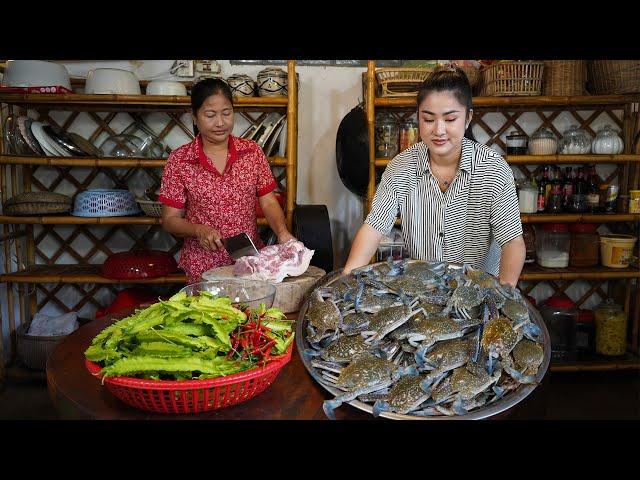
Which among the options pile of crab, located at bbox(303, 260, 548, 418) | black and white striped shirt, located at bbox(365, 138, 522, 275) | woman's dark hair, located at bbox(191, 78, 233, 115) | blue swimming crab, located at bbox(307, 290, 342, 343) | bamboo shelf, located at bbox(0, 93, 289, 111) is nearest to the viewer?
pile of crab, located at bbox(303, 260, 548, 418)

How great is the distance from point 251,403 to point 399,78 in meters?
2.38

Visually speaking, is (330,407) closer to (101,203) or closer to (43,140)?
(101,203)

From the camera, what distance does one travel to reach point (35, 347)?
3025 millimetres

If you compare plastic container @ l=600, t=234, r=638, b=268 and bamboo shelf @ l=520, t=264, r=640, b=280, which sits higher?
plastic container @ l=600, t=234, r=638, b=268

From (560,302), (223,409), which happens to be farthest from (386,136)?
(223,409)

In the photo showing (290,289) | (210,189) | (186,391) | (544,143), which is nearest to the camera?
(186,391)

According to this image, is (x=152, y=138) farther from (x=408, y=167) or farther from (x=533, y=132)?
(x=533, y=132)

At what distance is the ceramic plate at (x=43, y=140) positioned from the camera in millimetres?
2959

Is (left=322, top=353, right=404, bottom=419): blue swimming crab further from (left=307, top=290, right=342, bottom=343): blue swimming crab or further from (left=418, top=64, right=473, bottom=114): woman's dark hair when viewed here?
(left=418, top=64, right=473, bottom=114): woman's dark hair

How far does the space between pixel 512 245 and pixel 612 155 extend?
6.18 ft

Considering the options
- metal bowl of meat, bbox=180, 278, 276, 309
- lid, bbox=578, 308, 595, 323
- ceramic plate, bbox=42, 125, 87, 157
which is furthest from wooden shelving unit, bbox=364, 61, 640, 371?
metal bowl of meat, bbox=180, 278, 276, 309

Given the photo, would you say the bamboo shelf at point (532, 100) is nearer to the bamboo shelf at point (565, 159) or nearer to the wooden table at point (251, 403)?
the bamboo shelf at point (565, 159)

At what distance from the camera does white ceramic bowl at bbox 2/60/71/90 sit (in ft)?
9.42

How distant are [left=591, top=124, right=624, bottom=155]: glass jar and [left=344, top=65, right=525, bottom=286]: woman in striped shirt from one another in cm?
170
